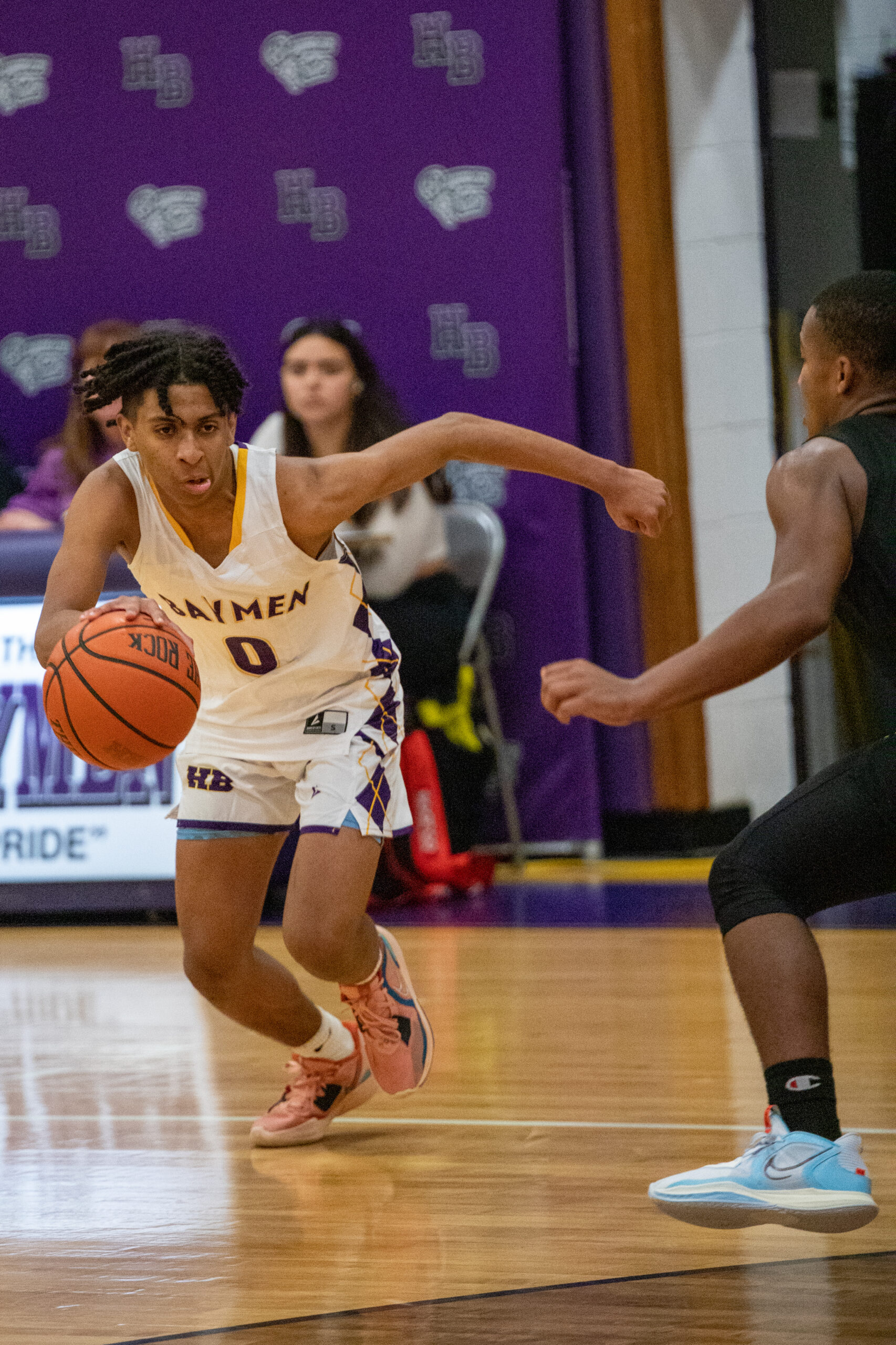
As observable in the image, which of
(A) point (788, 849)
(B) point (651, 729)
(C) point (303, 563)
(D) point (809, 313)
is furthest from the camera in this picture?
(B) point (651, 729)

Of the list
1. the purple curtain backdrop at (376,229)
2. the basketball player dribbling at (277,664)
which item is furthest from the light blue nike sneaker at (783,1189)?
the purple curtain backdrop at (376,229)

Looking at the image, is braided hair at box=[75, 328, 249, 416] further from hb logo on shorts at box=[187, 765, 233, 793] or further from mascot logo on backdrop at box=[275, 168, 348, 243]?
mascot logo on backdrop at box=[275, 168, 348, 243]

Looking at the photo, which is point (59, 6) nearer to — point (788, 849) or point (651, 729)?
point (651, 729)

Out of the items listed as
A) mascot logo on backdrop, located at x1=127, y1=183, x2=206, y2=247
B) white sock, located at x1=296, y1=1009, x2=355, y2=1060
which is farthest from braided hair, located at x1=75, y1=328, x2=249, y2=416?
mascot logo on backdrop, located at x1=127, y1=183, x2=206, y2=247

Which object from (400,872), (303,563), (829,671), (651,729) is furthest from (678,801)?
(303,563)

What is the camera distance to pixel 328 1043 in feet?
11.7

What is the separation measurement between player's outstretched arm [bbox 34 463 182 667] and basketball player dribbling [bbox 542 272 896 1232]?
2.99 ft

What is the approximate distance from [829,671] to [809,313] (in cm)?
492

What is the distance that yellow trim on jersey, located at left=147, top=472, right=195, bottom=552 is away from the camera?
127 inches

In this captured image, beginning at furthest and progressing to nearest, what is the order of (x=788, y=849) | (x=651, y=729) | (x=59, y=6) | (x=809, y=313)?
(x=59, y=6), (x=651, y=729), (x=809, y=313), (x=788, y=849)

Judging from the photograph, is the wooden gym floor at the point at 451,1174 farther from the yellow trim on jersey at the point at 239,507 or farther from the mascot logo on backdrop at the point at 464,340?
the mascot logo on backdrop at the point at 464,340

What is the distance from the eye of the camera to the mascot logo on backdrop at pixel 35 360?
8023 millimetres

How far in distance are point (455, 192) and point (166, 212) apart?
1.39 metres

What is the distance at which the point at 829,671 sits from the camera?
751 centimetres
